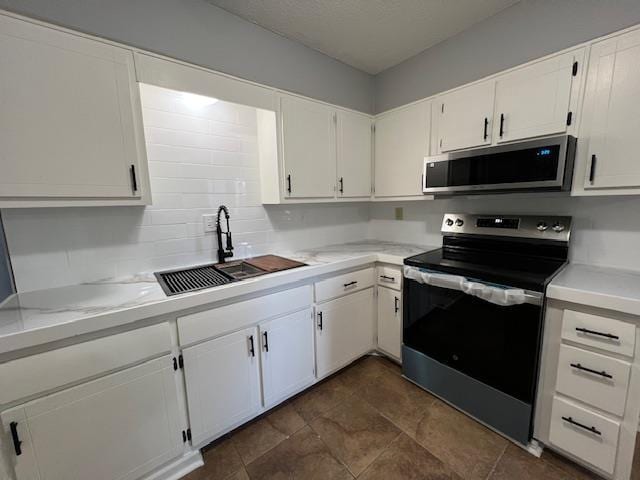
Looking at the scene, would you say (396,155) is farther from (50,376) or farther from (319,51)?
(50,376)

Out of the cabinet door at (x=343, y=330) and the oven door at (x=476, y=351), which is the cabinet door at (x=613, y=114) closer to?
the oven door at (x=476, y=351)

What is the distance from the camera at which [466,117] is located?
181 centimetres

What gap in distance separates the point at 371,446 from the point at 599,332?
125 cm

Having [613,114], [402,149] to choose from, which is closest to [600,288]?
[613,114]

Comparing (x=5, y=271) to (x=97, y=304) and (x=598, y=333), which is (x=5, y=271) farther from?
(x=598, y=333)

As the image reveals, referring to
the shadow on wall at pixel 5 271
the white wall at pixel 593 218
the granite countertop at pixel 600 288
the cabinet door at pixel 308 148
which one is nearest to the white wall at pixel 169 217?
the shadow on wall at pixel 5 271

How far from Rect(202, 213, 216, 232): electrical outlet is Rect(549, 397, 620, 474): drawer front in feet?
7.26

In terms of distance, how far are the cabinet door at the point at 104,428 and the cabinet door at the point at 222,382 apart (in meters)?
0.08

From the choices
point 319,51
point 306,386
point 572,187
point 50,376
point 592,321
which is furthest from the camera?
point 319,51

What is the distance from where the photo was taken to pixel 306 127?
6.59 ft

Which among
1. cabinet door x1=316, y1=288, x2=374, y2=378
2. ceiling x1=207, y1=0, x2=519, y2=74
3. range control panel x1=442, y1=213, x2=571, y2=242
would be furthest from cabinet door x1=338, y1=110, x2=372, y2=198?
cabinet door x1=316, y1=288, x2=374, y2=378

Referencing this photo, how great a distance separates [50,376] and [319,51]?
2.56m

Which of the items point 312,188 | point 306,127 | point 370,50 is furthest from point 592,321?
point 370,50

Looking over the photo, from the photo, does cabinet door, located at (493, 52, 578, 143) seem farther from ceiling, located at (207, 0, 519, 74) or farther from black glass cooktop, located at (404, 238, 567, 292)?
black glass cooktop, located at (404, 238, 567, 292)
